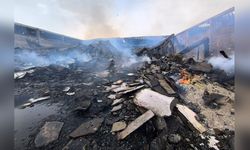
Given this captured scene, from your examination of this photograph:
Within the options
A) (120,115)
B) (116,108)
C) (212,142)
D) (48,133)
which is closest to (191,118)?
(212,142)

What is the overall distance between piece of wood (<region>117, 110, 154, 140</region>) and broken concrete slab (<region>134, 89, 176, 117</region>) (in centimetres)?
26

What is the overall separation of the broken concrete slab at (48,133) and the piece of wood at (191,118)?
9.40 feet

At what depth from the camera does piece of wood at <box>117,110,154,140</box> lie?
134 inches

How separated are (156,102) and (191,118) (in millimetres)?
899

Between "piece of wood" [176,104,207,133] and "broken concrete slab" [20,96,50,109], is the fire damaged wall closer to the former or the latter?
"piece of wood" [176,104,207,133]

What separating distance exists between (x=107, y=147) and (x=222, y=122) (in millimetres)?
2729

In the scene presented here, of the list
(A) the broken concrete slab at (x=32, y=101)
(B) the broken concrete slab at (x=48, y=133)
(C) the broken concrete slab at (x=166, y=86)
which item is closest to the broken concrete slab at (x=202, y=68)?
(C) the broken concrete slab at (x=166, y=86)

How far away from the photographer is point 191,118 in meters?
3.79

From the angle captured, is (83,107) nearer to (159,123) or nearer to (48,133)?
(48,133)

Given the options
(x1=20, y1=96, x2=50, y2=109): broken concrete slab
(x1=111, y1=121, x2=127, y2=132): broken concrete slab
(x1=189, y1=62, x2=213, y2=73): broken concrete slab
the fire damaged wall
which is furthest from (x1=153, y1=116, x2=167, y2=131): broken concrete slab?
Result: the fire damaged wall

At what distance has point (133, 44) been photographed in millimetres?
21484

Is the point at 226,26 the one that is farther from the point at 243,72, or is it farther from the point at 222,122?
the point at 243,72

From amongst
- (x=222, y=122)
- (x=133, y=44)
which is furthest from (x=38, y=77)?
(x=133, y=44)

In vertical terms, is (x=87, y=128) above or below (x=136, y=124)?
below
